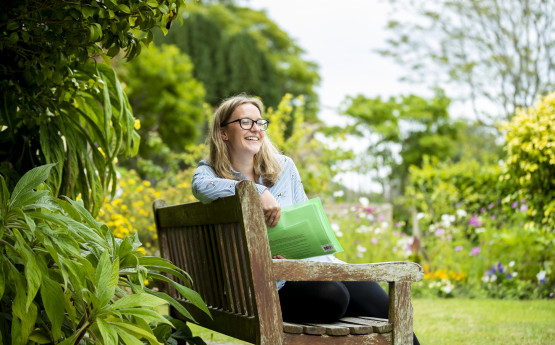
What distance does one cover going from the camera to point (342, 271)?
2.23m

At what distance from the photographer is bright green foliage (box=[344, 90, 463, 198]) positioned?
80.9 ft

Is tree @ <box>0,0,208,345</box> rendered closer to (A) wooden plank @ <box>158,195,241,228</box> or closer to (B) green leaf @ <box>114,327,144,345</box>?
(B) green leaf @ <box>114,327,144,345</box>

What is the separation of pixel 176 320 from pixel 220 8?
1270 inches

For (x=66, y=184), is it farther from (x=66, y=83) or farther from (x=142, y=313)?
→ (x=142, y=313)

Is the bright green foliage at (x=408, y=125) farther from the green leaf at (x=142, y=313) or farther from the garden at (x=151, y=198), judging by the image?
the green leaf at (x=142, y=313)

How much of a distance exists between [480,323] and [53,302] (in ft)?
12.8

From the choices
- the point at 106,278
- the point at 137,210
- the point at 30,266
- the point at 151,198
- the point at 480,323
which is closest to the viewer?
the point at 30,266

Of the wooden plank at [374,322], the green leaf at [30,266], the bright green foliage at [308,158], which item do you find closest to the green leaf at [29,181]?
the green leaf at [30,266]

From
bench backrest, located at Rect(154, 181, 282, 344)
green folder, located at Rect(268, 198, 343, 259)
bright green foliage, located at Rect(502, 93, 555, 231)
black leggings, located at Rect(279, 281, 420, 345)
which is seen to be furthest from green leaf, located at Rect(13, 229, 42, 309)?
bright green foliage, located at Rect(502, 93, 555, 231)

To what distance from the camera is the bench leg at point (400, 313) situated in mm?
2281

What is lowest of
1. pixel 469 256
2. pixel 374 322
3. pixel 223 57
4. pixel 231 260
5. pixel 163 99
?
pixel 469 256

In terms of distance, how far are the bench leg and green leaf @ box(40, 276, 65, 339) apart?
1.15 meters

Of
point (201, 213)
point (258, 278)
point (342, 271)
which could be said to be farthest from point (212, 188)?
point (342, 271)

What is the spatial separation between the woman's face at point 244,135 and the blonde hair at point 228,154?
0.03 m
